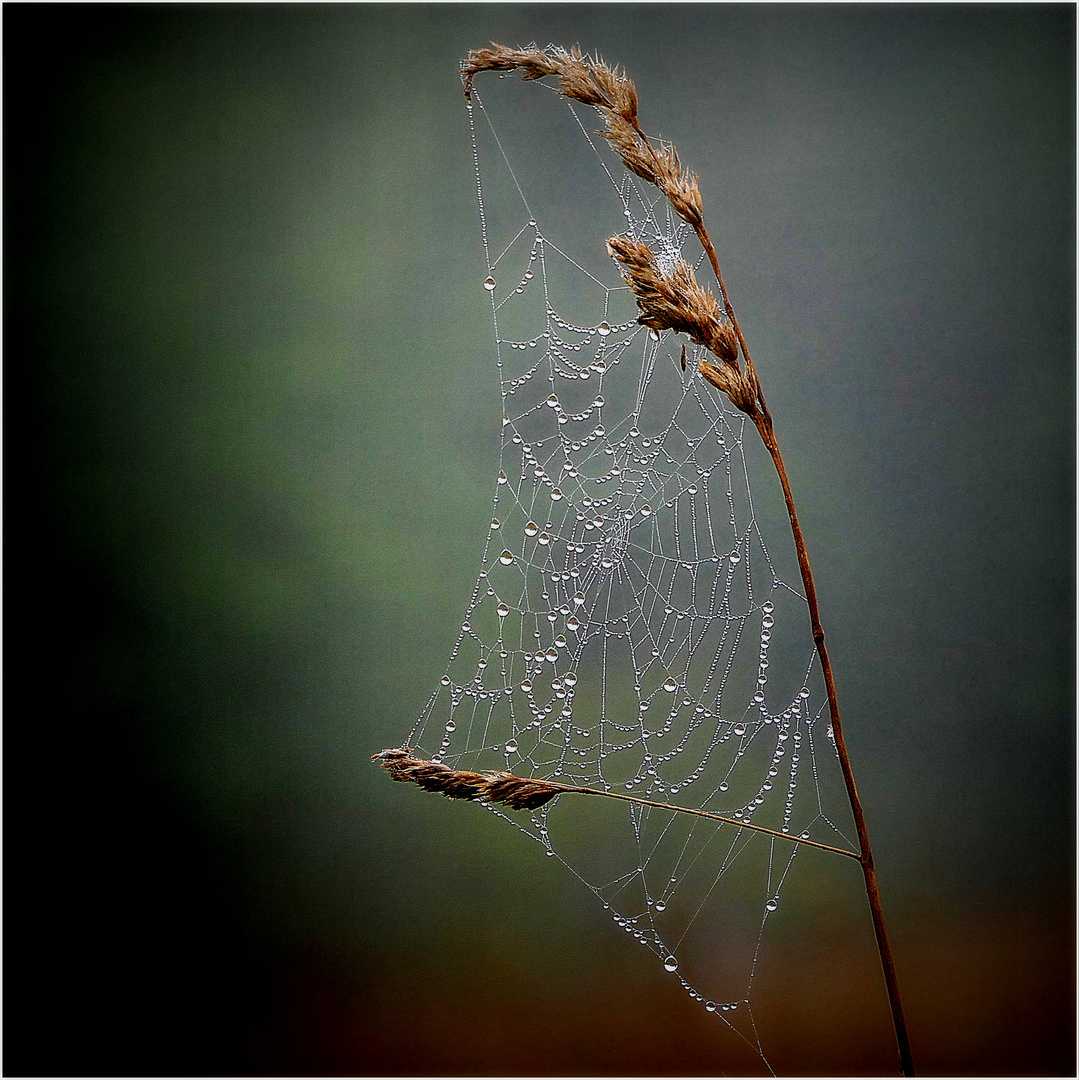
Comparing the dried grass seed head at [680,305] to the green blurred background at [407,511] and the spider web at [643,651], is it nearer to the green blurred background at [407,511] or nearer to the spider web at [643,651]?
the spider web at [643,651]

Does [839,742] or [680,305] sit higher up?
[680,305]

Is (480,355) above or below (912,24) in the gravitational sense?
below

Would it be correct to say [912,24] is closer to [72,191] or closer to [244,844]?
[72,191]

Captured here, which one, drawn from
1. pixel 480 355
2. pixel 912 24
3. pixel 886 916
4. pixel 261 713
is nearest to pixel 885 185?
pixel 912 24

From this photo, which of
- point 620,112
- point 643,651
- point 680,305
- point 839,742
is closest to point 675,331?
point 680,305

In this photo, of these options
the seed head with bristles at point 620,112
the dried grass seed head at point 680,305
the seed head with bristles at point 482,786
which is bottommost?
the seed head with bristles at point 482,786

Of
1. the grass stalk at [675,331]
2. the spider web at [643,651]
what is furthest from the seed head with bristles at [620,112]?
the spider web at [643,651]

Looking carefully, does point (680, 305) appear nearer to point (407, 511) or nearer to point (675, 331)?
point (675, 331)
